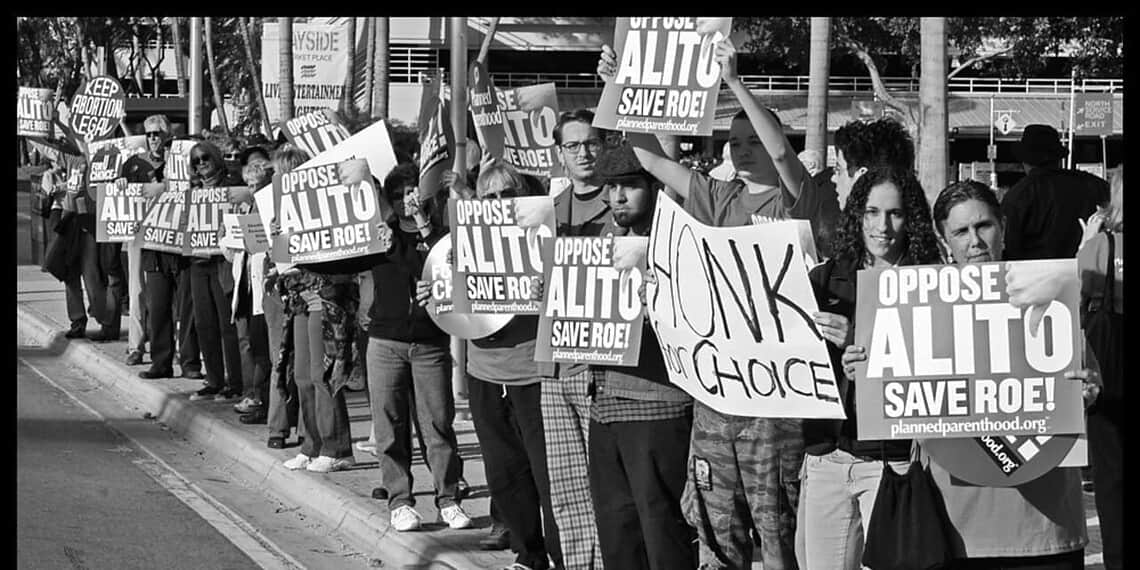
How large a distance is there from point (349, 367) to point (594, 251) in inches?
158

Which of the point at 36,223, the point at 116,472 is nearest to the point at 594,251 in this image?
the point at 116,472

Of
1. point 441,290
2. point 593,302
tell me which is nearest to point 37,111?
point 441,290

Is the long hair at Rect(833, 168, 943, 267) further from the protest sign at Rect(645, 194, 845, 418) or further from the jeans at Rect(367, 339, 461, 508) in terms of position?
the jeans at Rect(367, 339, 461, 508)

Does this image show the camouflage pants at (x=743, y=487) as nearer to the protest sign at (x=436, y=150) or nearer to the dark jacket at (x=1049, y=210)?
the protest sign at (x=436, y=150)

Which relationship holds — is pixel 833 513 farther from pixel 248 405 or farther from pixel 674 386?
pixel 248 405

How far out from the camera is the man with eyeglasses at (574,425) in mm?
7027

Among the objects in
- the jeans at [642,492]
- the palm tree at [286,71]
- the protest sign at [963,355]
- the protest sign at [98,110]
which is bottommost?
the jeans at [642,492]

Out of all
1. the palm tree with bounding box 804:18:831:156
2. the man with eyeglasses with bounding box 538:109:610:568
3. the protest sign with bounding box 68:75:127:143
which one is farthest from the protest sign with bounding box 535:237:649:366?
the protest sign with bounding box 68:75:127:143

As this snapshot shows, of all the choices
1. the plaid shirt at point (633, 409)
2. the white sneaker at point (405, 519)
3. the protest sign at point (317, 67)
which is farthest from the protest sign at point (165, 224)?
the plaid shirt at point (633, 409)

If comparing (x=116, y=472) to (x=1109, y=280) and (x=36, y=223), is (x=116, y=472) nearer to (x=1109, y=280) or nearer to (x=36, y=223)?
(x=1109, y=280)

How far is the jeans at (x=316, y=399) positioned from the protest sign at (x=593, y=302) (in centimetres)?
376

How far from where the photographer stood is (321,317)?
1036cm

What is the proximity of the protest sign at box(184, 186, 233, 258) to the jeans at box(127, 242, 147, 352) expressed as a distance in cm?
240

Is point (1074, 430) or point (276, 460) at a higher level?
point (1074, 430)
